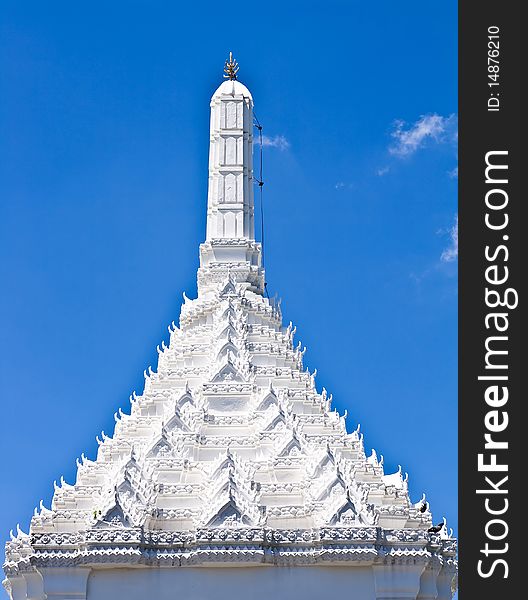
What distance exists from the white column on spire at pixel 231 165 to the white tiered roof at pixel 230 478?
4117 millimetres

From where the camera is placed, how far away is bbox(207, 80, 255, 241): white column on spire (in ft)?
163

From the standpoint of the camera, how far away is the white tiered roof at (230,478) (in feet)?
114

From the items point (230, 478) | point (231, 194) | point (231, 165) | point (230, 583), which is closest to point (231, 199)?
point (231, 194)

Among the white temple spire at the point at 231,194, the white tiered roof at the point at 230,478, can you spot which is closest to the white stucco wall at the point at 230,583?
the white tiered roof at the point at 230,478

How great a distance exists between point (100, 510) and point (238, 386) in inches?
278

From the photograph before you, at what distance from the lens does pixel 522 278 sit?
22.7 m

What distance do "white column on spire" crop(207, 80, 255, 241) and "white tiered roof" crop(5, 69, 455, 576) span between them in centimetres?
412

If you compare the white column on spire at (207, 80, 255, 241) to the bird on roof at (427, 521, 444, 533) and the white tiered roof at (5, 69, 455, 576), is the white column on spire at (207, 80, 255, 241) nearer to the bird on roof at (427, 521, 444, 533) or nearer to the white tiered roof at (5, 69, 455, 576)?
the white tiered roof at (5, 69, 455, 576)

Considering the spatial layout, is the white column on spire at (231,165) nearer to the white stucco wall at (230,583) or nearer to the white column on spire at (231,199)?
the white column on spire at (231,199)

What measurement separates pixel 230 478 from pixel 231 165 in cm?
1856

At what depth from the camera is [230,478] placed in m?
35.7

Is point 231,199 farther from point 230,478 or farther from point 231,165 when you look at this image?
point 230,478

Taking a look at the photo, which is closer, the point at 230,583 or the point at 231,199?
the point at 230,583

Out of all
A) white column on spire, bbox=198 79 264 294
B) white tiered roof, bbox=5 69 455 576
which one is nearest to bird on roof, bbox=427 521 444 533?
white tiered roof, bbox=5 69 455 576
